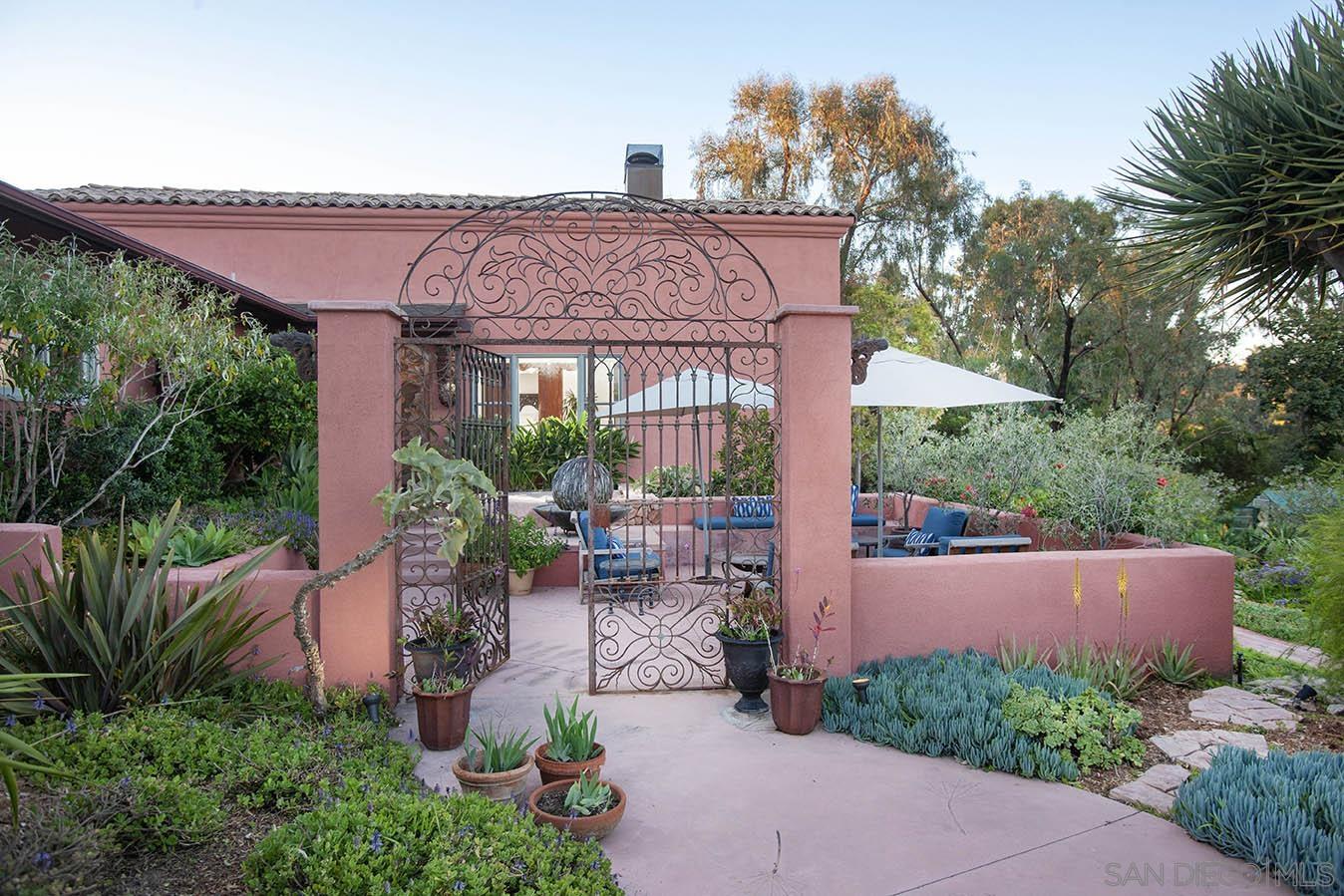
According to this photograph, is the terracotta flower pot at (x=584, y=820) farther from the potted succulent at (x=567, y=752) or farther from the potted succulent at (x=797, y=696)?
the potted succulent at (x=797, y=696)

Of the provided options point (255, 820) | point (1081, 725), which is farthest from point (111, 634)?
point (1081, 725)

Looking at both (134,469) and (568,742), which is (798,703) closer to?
(568,742)

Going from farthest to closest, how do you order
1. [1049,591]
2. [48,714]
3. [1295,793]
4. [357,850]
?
1. [1049,591]
2. [48,714]
3. [1295,793]
4. [357,850]

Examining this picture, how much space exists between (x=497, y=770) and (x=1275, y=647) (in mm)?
6910

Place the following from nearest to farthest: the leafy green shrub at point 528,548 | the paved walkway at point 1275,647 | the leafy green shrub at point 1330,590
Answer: the leafy green shrub at point 1330,590, the paved walkway at point 1275,647, the leafy green shrub at point 528,548

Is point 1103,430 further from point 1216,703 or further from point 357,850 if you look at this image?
point 357,850

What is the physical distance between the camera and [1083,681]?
467cm

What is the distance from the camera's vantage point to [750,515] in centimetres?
906

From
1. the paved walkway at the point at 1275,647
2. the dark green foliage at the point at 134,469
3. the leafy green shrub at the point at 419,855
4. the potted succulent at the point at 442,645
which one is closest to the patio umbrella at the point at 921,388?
the paved walkway at the point at 1275,647

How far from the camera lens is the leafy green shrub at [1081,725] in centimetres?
426

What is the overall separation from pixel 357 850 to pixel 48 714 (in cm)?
215

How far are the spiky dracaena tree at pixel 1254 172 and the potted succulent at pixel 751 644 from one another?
326 cm

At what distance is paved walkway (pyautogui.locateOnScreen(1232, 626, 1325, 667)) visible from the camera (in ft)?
21.1

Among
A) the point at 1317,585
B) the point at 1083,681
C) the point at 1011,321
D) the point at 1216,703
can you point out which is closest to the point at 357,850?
the point at 1083,681
